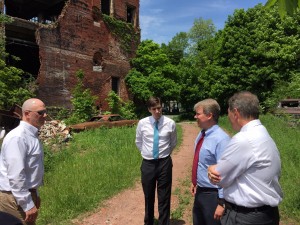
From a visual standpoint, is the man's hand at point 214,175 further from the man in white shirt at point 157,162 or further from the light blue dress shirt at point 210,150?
the man in white shirt at point 157,162

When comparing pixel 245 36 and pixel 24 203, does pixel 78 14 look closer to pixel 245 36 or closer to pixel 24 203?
pixel 245 36

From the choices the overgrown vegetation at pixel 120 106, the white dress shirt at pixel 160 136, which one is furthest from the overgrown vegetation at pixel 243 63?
the white dress shirt at pixel 160 136

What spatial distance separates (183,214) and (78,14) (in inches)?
776

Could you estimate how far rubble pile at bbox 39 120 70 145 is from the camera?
14.4m

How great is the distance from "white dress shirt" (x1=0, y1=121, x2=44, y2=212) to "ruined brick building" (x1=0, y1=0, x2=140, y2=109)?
17.1 m

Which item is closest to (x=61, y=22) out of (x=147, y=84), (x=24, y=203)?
(x=147, y=84)

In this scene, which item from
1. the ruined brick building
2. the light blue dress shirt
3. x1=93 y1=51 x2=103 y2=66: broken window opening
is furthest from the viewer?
x1=93 y1=51 x2=103 y2=66: broken window opening

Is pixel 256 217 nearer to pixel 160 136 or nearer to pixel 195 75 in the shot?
pixel 160 136

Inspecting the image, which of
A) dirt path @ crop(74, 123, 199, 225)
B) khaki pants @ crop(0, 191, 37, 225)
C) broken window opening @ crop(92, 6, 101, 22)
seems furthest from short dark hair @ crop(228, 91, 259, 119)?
broken window opening @ crop(92, 6, 101, 22)

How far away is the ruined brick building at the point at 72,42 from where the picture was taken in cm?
2036

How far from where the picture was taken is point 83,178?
A: 798 cm

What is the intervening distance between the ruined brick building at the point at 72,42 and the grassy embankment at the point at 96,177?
30.1 ft

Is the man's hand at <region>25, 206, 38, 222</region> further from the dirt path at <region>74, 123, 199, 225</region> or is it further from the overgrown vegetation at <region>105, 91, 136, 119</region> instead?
the overgrown vegetation at <region>105, 91, 136, 119</region>

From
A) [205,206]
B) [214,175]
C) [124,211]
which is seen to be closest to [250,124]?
[214,175]
